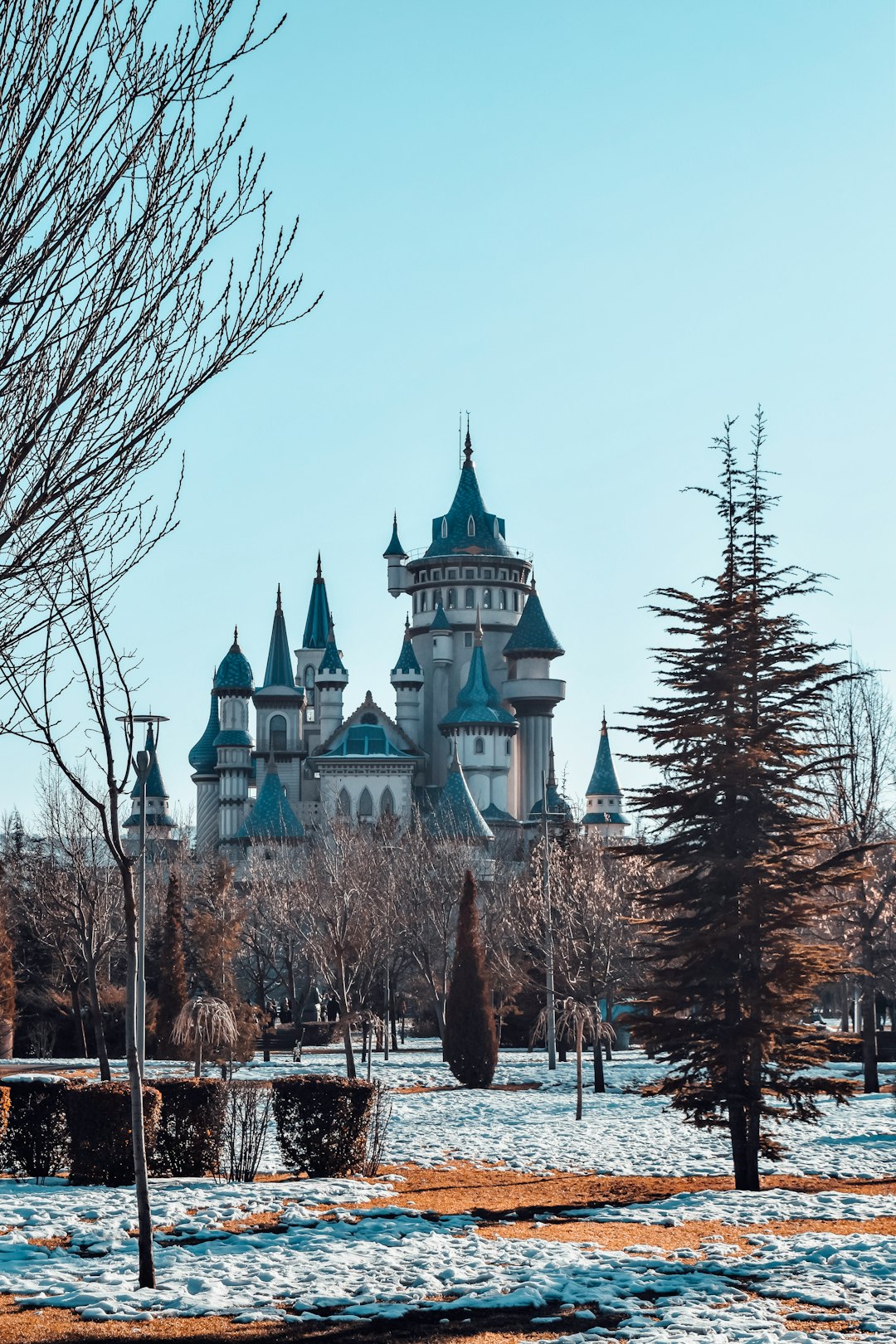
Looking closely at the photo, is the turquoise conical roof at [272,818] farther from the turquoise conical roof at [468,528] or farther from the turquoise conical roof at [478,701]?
the turquoise conical roof at [468,528]

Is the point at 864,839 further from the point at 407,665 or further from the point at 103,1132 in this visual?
the point at 407,665

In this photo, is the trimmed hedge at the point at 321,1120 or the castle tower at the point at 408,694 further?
the castle tower at the point at 408,694

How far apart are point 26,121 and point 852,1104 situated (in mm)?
25693

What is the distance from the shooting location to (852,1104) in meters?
28.8

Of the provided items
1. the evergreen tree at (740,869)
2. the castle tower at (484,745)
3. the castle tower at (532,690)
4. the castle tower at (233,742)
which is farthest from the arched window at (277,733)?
the evergreen tree at (740,869)

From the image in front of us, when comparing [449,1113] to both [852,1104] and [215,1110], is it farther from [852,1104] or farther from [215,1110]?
[215,1110]

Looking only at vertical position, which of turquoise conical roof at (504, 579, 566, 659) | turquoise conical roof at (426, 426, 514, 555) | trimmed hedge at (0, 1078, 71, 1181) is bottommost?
trimmed hedge at (0, 1078, 71, 1181)

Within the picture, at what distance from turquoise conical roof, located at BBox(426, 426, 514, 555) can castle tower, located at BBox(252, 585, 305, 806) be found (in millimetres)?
12268

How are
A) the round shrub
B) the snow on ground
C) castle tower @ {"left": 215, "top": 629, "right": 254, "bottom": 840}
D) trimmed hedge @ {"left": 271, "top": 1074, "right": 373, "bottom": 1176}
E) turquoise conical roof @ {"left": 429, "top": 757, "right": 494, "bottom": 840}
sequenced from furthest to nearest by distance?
1. castle tower @ {"left": 215, "top": 629, "right": 254, "bottom": 840}
2. turquoise conical roof @ {"left": 429, "top": 757, "right": 494, "bottom": 840}
3. trimmed hedge @ {"left": 271, "top": 1074, "right": 373, "bottom": 1176}
4. the round shrub
5. the snow on ground

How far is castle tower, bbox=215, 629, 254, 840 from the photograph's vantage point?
294 ft

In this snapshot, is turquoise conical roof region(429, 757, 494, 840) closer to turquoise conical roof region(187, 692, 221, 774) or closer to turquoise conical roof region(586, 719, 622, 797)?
turquoise conical roof region(586, 719, 622, 797)

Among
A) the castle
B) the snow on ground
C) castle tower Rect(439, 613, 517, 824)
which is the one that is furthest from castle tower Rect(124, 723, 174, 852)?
the snow on ground

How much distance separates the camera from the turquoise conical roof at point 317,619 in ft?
327

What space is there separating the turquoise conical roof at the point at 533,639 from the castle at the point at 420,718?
0.27ft
